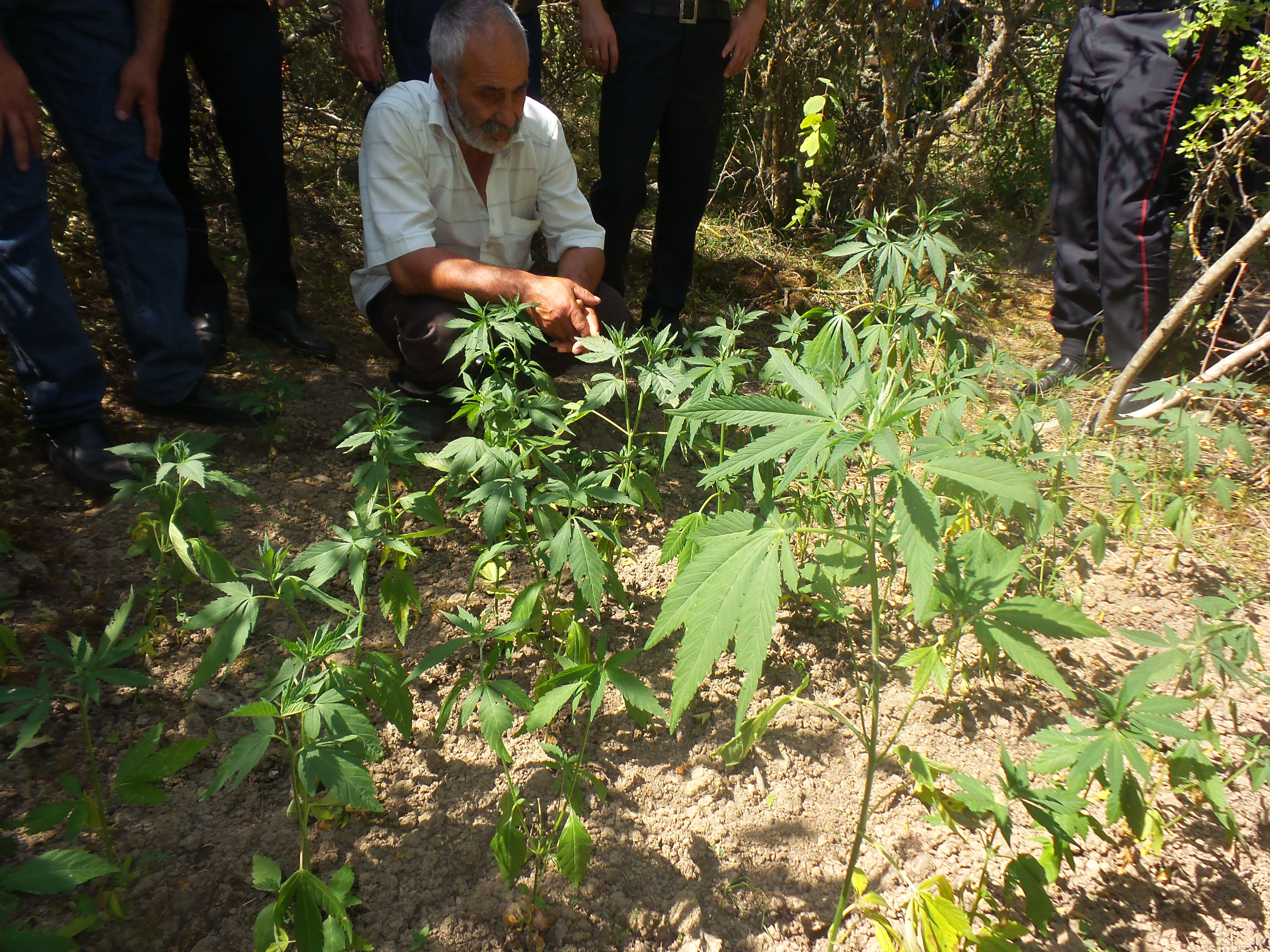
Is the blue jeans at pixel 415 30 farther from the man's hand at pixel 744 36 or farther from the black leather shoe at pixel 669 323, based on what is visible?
the black leather shoe at pixel 669 323

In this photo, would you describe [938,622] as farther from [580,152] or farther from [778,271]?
[580,152]

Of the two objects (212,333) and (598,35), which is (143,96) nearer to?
(212,333)

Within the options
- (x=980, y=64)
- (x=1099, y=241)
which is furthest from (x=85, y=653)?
(x=980, y=64)

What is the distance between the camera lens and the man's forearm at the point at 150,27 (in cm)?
243

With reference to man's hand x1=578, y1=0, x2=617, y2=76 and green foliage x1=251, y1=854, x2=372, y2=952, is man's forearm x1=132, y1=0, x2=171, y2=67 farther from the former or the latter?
green foliage x1=251, y1=854, x2=372, y2=952

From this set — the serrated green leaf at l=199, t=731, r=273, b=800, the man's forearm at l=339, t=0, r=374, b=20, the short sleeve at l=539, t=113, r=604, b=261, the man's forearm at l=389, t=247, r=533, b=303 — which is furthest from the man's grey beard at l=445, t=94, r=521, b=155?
the serrated green leaf at l=199, t=731, r=273, b=800

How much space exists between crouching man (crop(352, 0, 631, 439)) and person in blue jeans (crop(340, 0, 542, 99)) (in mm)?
313

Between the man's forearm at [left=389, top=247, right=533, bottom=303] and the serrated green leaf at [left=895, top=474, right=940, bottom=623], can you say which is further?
the man's forearm at [left=389, top=247, right=533, bottom=303]

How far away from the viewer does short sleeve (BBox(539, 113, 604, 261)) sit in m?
2.81

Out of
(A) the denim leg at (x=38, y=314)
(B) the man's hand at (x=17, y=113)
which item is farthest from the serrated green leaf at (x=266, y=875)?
(B) the man's hand at (x=17, y=113)

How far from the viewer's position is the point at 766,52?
425 centimetres

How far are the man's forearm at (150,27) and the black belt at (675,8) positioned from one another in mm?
1546

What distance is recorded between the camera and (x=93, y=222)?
2393 millimetres

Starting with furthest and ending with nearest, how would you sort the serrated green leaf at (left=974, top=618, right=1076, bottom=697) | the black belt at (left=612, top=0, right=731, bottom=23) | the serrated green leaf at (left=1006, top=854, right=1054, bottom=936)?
1. the black belt at (left=612, top=0, right=731, bottom=23)
2. the serrated green leaf at (left=1006, top=854, right=1054, bottom=936)
3. the serrated green leaf at (left=974, top=618, right=1076, bottom=697)
